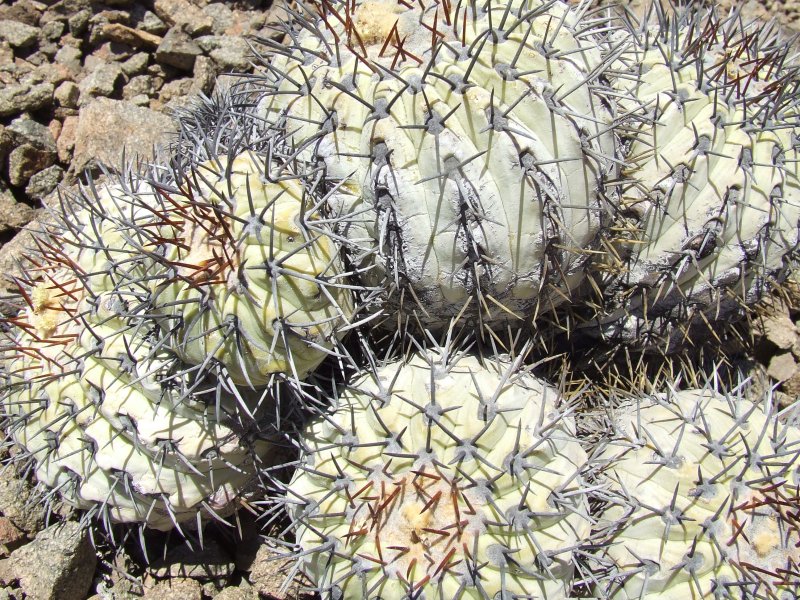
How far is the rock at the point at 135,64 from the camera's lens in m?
4.05

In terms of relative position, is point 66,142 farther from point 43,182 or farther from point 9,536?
point 9,536

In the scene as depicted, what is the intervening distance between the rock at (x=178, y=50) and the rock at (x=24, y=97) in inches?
25.4

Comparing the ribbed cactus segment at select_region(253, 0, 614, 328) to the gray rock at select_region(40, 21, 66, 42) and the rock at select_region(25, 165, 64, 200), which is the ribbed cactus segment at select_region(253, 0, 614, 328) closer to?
the rock at select_region(25, 165, 64, 200)

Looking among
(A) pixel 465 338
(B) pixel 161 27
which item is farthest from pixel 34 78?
(A) pixel 465 338

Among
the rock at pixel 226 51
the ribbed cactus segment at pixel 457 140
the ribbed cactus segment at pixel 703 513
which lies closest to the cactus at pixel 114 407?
the ribbed cactus segment at pixel 457 140

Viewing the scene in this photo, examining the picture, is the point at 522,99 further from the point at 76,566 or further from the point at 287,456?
the point at 76,566

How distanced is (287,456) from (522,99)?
4.87ft

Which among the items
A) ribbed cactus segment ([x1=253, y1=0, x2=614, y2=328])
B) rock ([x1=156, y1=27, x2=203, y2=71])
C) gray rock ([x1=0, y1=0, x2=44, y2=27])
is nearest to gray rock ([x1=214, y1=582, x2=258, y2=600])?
ribbed cactus segment ([x1=253, y1=0, x2=614, y2=328])

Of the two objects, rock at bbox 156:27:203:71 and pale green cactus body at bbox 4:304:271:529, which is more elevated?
rock at bbox 156:27:203:71

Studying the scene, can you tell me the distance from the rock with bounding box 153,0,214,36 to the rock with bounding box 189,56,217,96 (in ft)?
0.93

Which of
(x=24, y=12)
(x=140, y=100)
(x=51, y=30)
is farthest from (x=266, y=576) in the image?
(x=24, y=12)

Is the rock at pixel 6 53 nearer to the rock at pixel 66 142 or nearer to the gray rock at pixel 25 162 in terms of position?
the rock at pixel 66 142

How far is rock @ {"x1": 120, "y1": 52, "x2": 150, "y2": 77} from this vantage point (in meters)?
4.05

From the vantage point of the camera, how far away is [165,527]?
252cm
